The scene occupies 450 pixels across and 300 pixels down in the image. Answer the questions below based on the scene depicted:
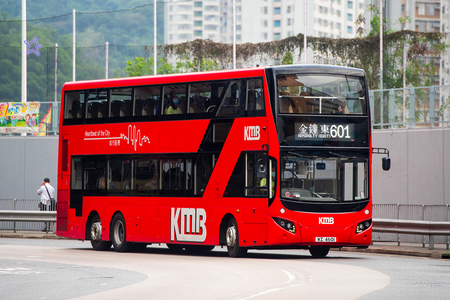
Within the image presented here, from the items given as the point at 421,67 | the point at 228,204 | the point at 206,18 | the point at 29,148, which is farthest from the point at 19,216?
the point at 206,18

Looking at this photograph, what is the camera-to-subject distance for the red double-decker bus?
66.5 feet

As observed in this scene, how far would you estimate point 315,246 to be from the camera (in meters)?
21.6

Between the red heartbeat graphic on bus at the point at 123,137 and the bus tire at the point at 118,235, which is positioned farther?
the bus tire at the point at 118,235

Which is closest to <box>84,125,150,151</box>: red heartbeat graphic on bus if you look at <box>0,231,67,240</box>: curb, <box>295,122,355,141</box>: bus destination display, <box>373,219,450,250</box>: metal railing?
<box>295,122,355,141</box>: bus destination display

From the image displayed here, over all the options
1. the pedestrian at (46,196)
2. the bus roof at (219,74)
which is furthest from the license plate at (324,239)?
the pedestrian at (46,196)

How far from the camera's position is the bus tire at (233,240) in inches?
830

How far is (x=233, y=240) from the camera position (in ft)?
69.6

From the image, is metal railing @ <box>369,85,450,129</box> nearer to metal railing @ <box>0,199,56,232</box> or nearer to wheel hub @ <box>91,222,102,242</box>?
wheel hub @ <box>91,222,102,242</box>

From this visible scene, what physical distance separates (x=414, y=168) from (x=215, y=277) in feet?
47.5

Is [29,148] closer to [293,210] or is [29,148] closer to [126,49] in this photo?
[126,49]

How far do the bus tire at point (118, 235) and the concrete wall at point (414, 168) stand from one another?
914 cm

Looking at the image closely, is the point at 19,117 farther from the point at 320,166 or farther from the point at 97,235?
the point at 320,166

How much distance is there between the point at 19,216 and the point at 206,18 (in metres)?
158

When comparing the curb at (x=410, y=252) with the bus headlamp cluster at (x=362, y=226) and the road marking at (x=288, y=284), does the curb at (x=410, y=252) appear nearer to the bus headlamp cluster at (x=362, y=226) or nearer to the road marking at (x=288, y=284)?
the bus headlamp cluster at (x=362, y=226)
